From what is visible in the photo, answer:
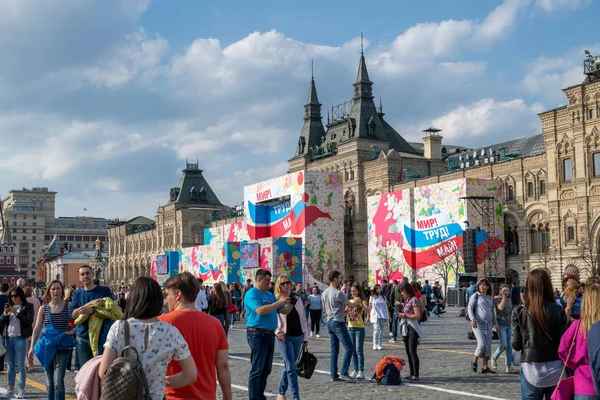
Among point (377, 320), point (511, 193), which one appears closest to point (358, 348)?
point (377, 320)

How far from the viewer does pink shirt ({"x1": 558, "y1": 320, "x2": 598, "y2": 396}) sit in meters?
5.26

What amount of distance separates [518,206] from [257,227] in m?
22.8

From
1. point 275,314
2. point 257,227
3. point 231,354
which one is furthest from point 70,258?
point 275,314

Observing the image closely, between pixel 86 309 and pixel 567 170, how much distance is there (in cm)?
4523

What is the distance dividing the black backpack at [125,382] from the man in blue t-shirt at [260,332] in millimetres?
4865

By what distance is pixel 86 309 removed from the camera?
8.08m

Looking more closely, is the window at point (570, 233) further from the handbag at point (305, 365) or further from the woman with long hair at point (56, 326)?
the woman with long hair at point (56, 326)

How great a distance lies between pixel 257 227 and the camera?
217ft

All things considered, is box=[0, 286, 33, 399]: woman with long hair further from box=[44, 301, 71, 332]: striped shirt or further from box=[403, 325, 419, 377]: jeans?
box=[403, 325, 419, 377]: jeans

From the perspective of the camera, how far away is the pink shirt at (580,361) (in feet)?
17.3

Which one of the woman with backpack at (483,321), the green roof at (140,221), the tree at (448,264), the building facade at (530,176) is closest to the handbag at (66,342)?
the woman with backpack at (483,321)

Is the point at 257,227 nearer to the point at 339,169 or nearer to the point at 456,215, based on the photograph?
the point at 339,169

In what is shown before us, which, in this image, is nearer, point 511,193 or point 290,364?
point 290,364

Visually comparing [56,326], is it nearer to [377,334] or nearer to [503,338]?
[503,338]
